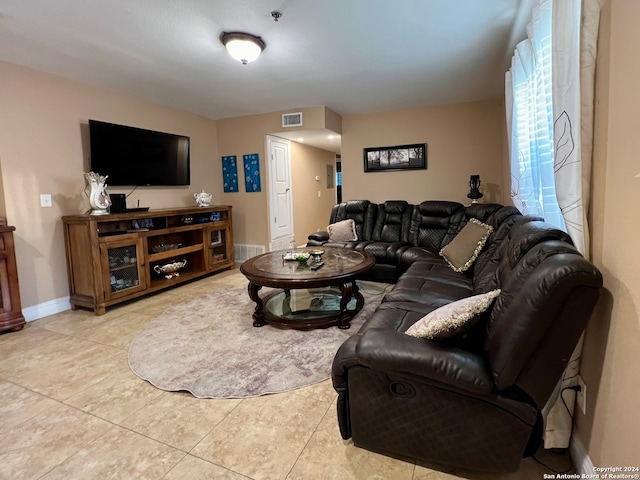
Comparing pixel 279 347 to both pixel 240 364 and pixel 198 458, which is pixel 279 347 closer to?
pixel 240 364

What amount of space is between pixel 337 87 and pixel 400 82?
730 mm

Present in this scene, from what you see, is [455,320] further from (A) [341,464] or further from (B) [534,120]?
(B) [534,120]

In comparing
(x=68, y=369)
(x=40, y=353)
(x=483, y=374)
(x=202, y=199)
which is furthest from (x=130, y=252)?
(x=483, y=374)

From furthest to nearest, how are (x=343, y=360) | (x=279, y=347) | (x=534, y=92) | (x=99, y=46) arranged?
1. (x=99, y=46)
2. (x=279, y=347)
3. (x=534, y=92)
4. (x=343, y=360)

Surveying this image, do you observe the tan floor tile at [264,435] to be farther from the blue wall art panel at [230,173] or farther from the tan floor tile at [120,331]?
the blue wall art panel at [230,173]

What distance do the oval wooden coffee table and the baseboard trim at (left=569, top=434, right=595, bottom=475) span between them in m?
1.58

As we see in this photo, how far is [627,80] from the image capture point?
3.36 ft

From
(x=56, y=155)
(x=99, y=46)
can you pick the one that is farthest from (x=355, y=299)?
(x=56, y=155)

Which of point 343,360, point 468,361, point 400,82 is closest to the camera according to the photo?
point 468,361

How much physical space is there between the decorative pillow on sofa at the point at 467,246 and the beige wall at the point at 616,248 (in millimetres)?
1694

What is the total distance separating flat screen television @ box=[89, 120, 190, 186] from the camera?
354cm

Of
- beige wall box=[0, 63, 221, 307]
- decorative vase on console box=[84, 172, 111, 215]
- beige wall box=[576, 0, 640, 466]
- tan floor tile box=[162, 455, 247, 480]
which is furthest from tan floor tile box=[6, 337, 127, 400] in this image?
beige wall box=[576, 0, 640, 466]

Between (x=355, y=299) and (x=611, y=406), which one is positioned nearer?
(x=611, y=406)

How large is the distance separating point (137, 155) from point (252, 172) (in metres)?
1.74
